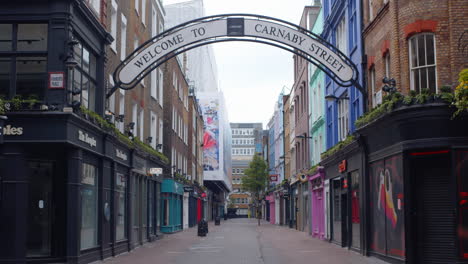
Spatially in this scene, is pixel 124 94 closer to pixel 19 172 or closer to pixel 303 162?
pixel 19 172

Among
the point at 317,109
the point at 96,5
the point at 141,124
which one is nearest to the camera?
the point at 96,5

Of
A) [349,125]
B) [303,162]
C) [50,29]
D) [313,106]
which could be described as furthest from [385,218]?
[303,162]

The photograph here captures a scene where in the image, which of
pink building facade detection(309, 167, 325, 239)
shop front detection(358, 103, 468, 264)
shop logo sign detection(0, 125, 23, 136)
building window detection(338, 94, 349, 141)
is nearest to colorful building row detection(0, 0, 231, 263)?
shop logo sign detection(0, 125, 23, 136)

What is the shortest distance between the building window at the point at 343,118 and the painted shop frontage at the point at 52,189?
1219cm

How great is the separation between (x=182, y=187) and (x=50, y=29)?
106 ft

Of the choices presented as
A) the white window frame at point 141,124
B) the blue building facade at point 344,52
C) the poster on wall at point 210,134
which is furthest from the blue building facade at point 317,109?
the poster on wall at point 210,134

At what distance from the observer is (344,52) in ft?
93.5

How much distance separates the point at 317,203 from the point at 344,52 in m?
12.6

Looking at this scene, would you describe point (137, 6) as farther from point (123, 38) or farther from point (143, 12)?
point (123, 38)

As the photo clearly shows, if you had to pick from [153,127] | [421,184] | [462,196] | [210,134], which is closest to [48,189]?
[421,184]

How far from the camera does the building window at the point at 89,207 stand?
1886cm

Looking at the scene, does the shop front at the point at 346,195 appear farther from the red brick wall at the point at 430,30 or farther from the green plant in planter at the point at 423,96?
the green plant in planter at the point at 423,96

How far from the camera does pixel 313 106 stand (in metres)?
40.6

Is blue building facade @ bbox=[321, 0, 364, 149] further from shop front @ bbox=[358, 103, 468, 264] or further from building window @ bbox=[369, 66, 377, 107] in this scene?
shop front @ bbox=[358, 103, 468, 264]
